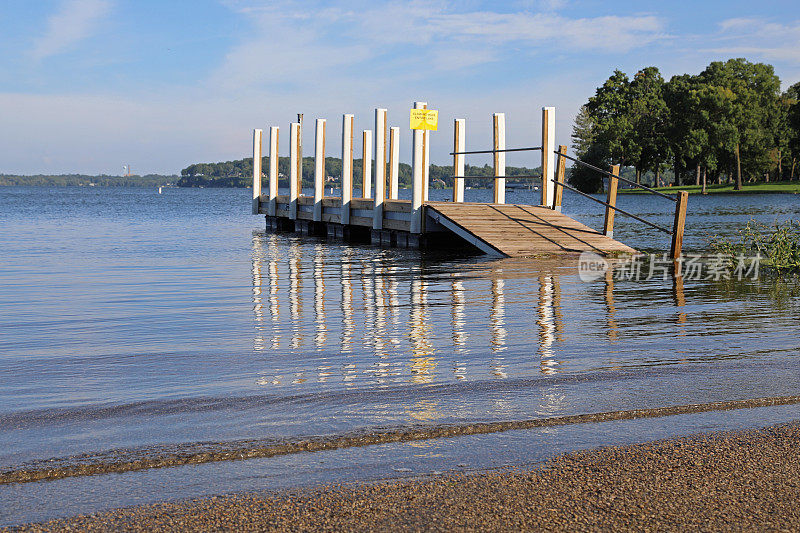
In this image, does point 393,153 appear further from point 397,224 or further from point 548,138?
point 548,138

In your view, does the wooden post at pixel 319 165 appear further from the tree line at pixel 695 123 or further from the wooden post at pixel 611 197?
Result: the tree line at pixel 695 123

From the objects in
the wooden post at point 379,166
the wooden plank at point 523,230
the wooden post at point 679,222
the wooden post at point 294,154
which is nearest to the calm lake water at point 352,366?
the wooden plank at point 523,230

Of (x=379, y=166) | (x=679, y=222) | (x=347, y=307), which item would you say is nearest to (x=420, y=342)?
(x=347, y=307)

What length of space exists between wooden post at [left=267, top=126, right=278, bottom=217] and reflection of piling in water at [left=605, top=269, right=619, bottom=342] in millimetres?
19332

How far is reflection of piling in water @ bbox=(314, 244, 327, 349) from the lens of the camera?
28.3 ft

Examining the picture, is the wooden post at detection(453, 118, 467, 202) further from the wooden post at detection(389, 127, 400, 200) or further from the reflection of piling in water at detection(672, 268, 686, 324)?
the reflection of piling in water at detection(672, 268, 686, 324)

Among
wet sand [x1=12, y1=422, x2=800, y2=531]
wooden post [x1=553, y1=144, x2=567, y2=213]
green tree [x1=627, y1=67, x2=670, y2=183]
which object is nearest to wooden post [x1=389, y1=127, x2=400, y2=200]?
wooden post [x1=553, y1=144, x2=567, y2=213]

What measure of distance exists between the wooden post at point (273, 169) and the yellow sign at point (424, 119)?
1252 cm

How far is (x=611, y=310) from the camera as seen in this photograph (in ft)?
Result: 34.3

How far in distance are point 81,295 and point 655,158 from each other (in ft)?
296

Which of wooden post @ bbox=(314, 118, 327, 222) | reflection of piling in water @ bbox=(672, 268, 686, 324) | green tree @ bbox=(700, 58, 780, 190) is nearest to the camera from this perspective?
reflection of piling in water @ bbox=(672, 268, 686, 324)

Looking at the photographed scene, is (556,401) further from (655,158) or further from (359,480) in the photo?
(655,158)

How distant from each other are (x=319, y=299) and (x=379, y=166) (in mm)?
10920

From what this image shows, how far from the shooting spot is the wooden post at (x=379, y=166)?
72.6 ft
